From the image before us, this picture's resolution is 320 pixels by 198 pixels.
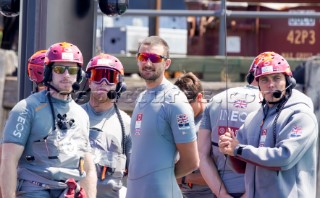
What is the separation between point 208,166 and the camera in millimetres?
9219

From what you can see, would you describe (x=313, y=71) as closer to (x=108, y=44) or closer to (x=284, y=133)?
(x=284, y=133)

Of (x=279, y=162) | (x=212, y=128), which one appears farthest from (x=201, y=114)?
(x=279, y=162)

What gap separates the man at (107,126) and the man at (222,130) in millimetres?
622

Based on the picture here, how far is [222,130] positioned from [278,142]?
3.30 ft

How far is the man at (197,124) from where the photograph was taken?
31.4 ft

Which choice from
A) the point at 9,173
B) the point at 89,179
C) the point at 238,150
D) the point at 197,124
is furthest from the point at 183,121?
the point at 197,124

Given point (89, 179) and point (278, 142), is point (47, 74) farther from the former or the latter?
point (278, 142)

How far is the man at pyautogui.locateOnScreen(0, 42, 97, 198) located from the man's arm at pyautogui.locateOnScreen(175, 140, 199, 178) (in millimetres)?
687

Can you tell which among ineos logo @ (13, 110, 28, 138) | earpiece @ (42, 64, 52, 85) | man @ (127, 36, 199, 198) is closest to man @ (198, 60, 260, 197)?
man @ (127, 36, 199, 198)

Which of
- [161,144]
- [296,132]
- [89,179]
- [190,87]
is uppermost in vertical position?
[190,87]

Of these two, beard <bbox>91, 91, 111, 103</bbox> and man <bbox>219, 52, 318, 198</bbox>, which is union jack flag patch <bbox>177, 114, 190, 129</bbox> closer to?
man <bbox>219, 52, 318, 198</bbox>

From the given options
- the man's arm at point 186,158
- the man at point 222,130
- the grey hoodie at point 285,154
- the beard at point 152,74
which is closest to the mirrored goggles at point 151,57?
the beard at point 152,74

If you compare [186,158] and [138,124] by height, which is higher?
[138,124]

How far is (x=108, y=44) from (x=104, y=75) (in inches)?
255
